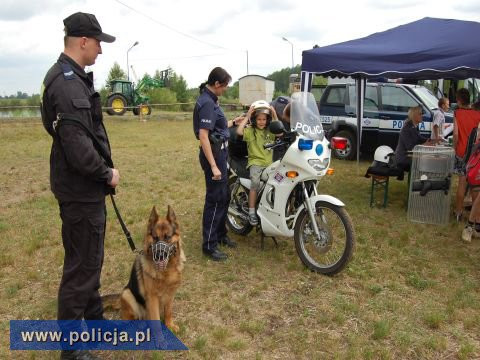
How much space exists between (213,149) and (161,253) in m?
1.53

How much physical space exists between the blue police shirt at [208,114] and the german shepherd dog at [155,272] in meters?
1.23

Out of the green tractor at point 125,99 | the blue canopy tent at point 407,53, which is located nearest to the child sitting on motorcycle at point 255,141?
the blue canopy tent at point 407,53

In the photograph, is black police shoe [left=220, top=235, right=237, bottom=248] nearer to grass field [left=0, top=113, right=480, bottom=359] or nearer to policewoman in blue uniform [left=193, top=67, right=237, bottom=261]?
grass field [left=0, top=113, right=480, bottom=359]

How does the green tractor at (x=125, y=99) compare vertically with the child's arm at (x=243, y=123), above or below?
above

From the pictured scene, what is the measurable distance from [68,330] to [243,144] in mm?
2736

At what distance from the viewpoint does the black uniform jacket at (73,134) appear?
223 cm

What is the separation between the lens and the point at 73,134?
2223 millimetres

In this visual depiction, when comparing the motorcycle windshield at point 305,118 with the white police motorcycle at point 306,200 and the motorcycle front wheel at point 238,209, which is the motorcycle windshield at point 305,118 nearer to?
the white police motorcycle at point 306,200

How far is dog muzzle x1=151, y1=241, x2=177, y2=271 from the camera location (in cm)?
271

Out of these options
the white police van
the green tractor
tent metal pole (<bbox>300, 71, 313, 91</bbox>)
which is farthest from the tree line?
tent metal pole (<bbox>300, 71, 313, 91</bbox>)

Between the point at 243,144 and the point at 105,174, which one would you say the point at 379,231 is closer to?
the point at 243,144

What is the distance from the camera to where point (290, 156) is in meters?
3.90

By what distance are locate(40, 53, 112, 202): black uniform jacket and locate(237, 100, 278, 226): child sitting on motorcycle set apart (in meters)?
2.17

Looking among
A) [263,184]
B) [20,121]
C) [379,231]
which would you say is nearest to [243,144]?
[263,184]
